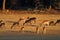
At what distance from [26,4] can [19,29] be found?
21842 millimetres

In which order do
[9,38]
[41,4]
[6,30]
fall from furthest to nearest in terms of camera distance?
[41,4] → [6,30] → [9,38]

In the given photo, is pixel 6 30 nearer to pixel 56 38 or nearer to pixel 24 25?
pixel 24 25

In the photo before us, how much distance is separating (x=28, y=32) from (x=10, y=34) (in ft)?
4.33

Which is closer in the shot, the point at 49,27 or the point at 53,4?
the point at 49,27

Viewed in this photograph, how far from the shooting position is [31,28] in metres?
22.7

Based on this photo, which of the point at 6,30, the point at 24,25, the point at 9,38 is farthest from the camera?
the point at 24,25

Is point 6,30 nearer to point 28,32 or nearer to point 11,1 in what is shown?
point 28,32

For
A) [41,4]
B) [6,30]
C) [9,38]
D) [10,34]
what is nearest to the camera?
[9,38]

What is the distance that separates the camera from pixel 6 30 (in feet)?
71.0

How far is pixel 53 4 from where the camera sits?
4216cm

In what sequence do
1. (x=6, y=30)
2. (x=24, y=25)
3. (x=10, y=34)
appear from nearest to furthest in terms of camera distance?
(x=10, y=34), (x=6, y=30), (x=24, y=25)

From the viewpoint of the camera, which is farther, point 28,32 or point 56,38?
point 28,32

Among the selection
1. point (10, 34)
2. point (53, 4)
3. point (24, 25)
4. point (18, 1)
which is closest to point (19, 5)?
point (18, 1)

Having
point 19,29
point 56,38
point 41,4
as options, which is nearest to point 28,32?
point 19,29
